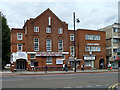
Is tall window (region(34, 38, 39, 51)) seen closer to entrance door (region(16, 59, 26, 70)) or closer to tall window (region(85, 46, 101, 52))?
entrance door (region(16, 59, 26, 70))

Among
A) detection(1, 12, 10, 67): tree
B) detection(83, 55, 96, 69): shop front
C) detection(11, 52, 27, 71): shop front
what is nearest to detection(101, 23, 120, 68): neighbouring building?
detection(83, 55, 96, 69): shop front

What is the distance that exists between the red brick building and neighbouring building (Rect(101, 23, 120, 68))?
4.30 meters

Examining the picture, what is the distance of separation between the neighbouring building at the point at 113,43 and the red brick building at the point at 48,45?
4.30 meters

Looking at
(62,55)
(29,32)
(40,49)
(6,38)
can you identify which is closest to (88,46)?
(62,55)

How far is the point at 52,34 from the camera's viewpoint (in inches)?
1330

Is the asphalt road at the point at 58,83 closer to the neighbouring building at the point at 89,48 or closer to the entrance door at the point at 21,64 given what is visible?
the entrance door at the point at 21,64

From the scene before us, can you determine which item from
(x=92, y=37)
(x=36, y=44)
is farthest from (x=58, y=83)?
(x=92, y=37)

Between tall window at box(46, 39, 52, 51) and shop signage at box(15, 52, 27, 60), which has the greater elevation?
tall window at box(46, 39, 52, 51)

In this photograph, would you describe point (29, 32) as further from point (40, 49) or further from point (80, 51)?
point (80, 51)

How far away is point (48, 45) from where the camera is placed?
110ft

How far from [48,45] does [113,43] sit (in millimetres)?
16871

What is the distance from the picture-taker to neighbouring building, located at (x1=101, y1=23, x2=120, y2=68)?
39.2 meters

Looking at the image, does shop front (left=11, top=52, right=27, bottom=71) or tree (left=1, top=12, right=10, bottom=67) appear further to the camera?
tree (left=1, top=12, right=10, bottom=67)

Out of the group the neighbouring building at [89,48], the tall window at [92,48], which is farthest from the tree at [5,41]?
the tall window at [92,48]
